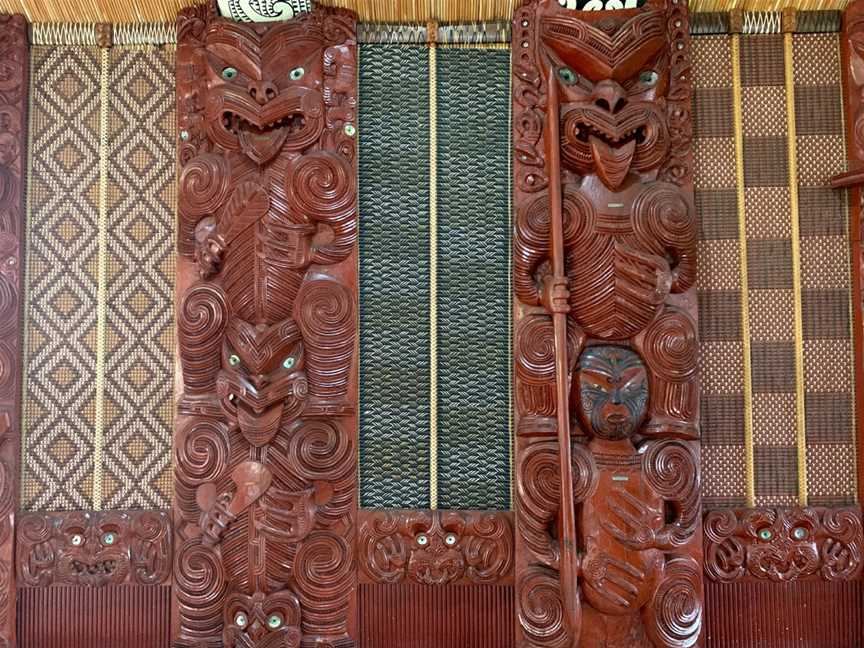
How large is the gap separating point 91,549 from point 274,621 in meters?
0.76

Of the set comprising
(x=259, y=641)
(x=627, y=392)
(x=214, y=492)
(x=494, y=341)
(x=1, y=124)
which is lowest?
(x=259, y=641)

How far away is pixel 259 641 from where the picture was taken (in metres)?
2.92

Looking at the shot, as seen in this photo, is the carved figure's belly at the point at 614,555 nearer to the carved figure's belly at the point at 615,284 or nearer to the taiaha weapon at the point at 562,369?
the taiaha weapon at the point at 562,369

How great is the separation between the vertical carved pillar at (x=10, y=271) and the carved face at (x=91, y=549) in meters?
0.18

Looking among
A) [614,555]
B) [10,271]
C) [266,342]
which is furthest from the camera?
[10,271]

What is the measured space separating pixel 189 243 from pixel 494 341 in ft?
3.99

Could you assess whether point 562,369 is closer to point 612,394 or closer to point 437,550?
point 612,394

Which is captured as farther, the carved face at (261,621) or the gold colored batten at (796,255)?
the gold colored batten at (796,255)

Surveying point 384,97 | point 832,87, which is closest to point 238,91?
point 384,97

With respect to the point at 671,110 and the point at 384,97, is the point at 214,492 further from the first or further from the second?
the point at 671,110

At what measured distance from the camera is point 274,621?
2.93 m

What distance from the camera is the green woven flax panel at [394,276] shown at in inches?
122

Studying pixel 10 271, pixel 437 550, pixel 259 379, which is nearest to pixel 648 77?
pixel 259 379

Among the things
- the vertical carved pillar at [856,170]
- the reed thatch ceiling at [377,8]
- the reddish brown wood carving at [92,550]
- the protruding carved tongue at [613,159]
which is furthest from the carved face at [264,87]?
the vertical carved pillar at [856,170]
